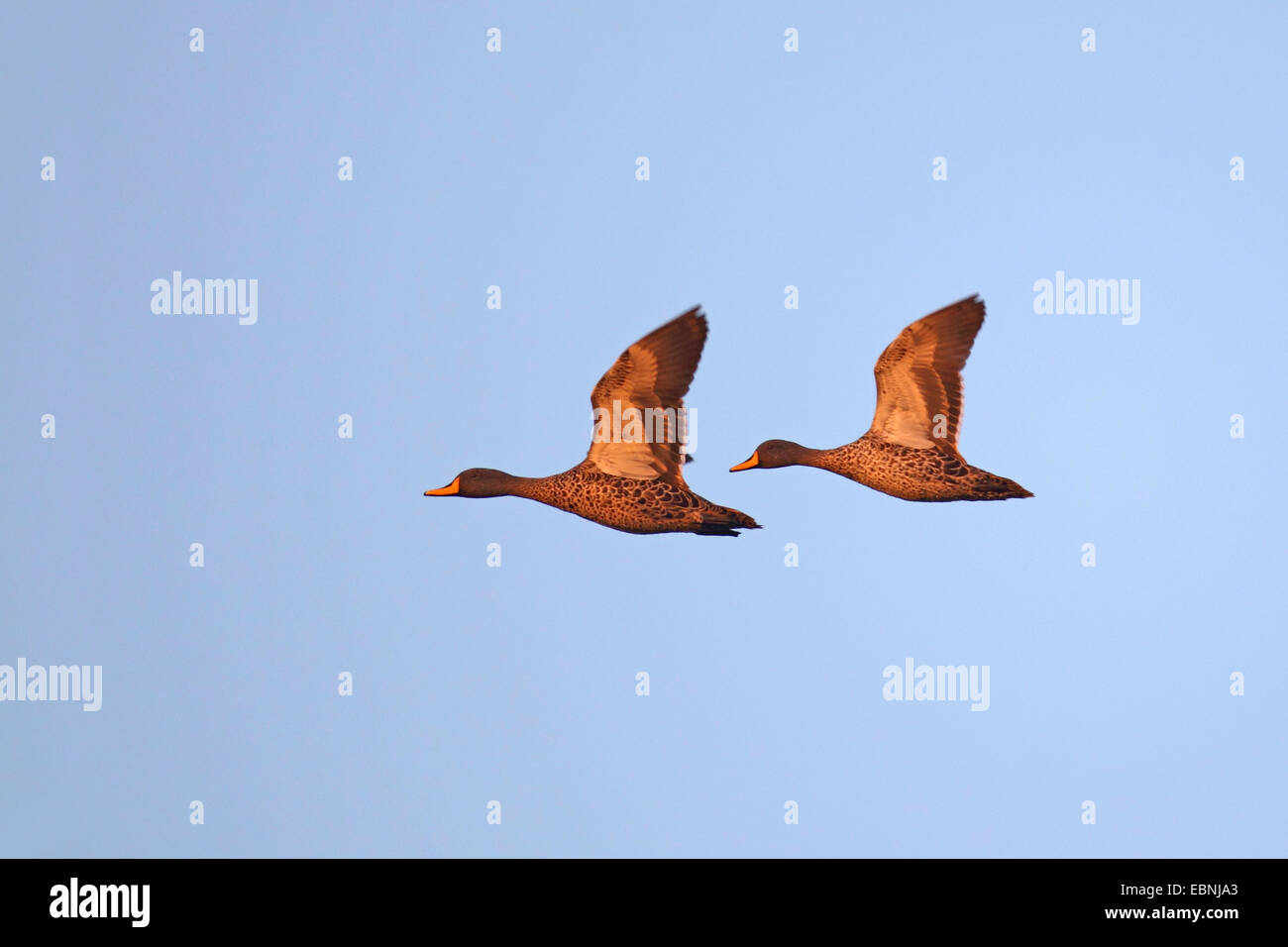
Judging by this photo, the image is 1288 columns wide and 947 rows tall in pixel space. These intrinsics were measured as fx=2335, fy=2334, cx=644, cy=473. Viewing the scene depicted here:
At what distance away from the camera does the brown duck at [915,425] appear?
28.5 m

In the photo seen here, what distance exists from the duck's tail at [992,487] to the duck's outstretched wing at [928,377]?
0.54m

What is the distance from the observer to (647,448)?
91.9 ft

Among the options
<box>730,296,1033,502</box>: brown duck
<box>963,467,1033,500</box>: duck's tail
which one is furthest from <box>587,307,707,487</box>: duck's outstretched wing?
<box>963,467,1033,500</box>: duck's tail

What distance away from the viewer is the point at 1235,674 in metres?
34.2

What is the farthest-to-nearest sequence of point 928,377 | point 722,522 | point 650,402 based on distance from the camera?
point 928,377 < point 650,402 < point 722,522

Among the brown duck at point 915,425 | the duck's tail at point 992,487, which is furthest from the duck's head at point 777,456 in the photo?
the duck's tail at point 992,487

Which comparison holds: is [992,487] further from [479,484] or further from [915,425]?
[479,484]

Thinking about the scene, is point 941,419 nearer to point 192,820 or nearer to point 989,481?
point 989,481

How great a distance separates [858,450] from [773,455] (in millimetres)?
1047

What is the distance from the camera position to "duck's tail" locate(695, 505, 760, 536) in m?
27.2

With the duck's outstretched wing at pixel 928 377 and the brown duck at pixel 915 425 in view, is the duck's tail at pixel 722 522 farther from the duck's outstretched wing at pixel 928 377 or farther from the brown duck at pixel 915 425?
the duck's outstretched wing at pixel 928 377

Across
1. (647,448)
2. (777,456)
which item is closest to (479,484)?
(647,448)

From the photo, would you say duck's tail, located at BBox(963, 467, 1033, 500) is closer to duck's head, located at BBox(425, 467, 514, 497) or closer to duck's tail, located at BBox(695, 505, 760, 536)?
duck's tail, located at BBox(695, 505, 760, 536)

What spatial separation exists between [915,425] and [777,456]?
5.75ft
